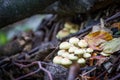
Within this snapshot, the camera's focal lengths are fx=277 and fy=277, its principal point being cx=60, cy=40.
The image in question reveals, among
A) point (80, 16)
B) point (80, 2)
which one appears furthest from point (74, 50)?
point (80, 16)

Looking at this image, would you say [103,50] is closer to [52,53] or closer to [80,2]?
[52,53]

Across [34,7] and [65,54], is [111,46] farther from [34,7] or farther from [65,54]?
[34,7]

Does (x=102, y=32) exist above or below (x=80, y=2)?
below

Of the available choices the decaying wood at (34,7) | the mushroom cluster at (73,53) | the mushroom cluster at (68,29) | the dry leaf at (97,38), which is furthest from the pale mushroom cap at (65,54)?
the mushroom cluster at (68,29)

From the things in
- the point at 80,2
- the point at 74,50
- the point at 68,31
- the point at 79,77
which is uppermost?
the point at 80,2

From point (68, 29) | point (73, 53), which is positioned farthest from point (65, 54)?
point (68, 29)

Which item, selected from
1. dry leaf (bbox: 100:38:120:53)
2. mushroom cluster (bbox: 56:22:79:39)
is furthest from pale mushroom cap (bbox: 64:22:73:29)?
dry leaf (bbox: 100:38:120:53)

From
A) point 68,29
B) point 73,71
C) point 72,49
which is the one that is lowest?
point 73,71

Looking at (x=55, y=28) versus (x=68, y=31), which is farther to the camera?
(x=55, y=28)
